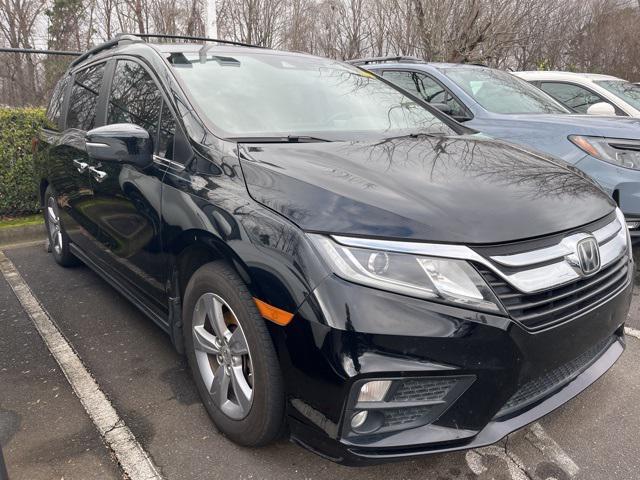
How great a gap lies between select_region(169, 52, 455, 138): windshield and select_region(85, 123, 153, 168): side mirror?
322mm

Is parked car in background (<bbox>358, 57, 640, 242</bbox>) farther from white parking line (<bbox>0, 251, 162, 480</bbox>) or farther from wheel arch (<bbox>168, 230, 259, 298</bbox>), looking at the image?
white parking line (<bbox>0, 251, 162, 480</bbox>)

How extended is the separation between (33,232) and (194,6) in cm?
1444

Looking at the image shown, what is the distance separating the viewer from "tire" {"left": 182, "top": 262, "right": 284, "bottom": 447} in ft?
6.11

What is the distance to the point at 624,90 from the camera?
269 inches

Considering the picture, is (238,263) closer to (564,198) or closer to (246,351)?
(246,351)

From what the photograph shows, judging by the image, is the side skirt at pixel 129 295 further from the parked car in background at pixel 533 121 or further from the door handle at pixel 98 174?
the parked car in background at pixel 533 121

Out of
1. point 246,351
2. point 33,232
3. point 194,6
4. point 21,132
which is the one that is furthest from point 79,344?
point 194,6

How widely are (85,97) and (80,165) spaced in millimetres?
563

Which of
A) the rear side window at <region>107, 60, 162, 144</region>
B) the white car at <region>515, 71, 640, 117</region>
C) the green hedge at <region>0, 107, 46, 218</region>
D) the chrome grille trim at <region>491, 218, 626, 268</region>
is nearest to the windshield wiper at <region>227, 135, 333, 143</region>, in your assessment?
the rear side window at <region>107, 60, 162, 144</region>

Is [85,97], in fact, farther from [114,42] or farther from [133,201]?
[133,201]

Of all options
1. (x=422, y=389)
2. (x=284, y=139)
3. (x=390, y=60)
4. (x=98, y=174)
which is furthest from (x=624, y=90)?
(x=422, y=389)

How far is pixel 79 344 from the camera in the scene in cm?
312

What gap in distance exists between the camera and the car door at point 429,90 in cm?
480

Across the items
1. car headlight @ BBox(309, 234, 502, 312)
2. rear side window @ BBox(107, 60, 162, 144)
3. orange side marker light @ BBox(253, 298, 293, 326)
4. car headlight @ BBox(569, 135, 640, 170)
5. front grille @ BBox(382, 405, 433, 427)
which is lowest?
front grille @ BBox(382, 405, 433, 427)
